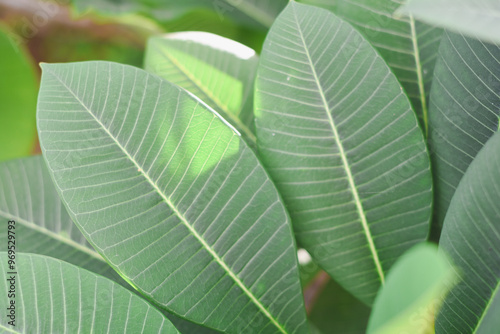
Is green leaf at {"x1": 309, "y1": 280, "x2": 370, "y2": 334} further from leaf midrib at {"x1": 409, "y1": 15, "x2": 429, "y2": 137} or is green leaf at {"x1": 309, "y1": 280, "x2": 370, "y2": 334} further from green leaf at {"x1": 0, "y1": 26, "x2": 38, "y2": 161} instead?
green leaf at {"x1": 0, "y1": 26, "x2": 38, "y2": 161}

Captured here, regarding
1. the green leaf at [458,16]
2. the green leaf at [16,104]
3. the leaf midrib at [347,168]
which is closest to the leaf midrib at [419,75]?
the leaf midrib at [347,168]

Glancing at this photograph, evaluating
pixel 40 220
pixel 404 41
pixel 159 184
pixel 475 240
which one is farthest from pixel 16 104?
pixel 475 240

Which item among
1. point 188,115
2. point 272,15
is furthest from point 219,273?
point 272,15

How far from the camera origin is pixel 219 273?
18.5 inches

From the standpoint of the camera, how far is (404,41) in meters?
0.55

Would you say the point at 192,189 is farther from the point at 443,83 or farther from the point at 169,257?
the point at 443,83

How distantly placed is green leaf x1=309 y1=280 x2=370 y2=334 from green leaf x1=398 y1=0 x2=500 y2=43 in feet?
2.04

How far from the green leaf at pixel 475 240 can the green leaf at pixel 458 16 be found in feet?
0.32

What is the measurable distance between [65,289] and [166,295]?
91 mm

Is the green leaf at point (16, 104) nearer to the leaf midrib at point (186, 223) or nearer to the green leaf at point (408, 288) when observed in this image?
the leaf midrib at point (186, 223)

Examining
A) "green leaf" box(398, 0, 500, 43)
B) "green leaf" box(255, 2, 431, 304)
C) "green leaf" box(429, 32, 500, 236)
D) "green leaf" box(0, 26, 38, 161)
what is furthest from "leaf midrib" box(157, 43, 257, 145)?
"green leaf" box(0, 26, 38, 161)

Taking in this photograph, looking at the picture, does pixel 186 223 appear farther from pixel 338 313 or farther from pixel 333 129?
pixel 338 313

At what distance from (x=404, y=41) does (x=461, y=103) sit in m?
0.13

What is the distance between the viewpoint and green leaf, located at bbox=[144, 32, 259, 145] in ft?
1.98
